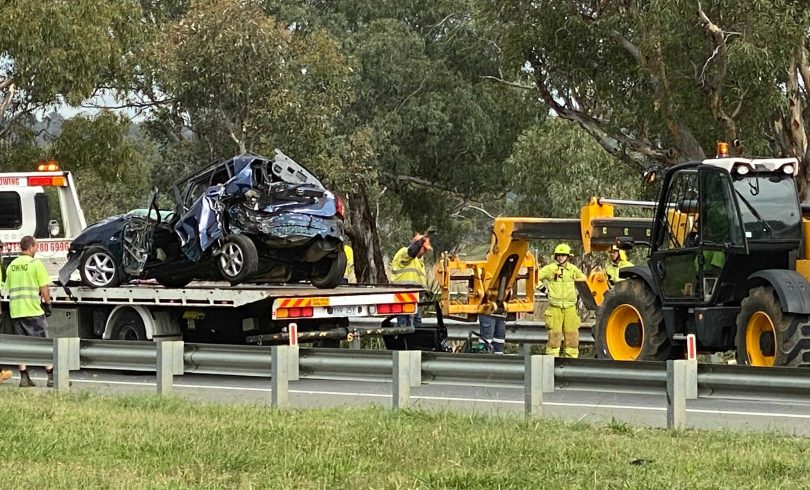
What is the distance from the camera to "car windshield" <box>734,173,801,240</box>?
15016 mm

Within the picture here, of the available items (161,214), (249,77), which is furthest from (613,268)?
(249,77)

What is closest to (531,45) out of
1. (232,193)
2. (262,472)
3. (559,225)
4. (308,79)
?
(308,79)

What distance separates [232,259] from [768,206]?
643 cm

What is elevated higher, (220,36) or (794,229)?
(220,36)

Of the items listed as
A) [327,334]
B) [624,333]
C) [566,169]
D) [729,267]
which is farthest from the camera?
[566,169]

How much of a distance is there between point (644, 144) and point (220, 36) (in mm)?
9472

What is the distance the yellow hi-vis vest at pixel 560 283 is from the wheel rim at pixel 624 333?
2368 millimetres

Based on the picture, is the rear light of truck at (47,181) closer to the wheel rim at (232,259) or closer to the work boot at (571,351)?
the wheel rim at (232,259)

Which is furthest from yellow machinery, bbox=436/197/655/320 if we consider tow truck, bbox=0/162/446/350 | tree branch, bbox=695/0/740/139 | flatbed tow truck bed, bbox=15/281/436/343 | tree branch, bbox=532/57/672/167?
tree branch, bbox=532/57/672/167

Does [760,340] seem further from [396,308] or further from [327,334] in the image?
[327,334]

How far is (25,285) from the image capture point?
54.7 feet

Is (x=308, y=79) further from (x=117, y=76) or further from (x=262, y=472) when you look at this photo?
(x=262, y=472)

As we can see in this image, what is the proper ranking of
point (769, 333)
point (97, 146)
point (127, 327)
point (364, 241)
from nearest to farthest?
point (769, 333) < point (127, 327) < point (97, 146) < point (364, 241)

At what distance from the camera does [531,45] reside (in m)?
30.9
